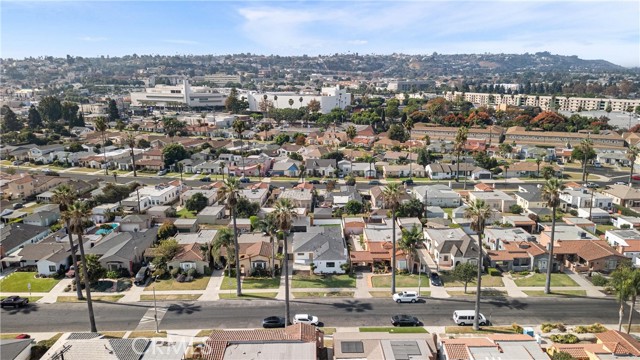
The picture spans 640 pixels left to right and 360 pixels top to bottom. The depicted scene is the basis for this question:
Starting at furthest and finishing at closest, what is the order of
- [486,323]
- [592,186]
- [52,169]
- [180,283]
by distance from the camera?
1. [52,169]
2. [592,186]
3. [180,283]
4. [486,323]

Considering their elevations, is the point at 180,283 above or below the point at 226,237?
below

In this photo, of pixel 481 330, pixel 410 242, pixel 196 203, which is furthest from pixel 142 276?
pixel 481 330

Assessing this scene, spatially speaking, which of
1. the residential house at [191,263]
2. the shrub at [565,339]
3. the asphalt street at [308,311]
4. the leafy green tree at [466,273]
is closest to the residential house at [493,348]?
the shrub at [565,339]

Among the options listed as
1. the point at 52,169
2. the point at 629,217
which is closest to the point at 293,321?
the point at 629,217

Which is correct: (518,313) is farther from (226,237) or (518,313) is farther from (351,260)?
(226,237)

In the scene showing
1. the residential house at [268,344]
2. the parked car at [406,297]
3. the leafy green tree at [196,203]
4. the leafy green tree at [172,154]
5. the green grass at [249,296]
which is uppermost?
the leafy green tree at [172,154]

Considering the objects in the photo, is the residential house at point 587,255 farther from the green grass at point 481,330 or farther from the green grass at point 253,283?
the green grass at point 253,283
